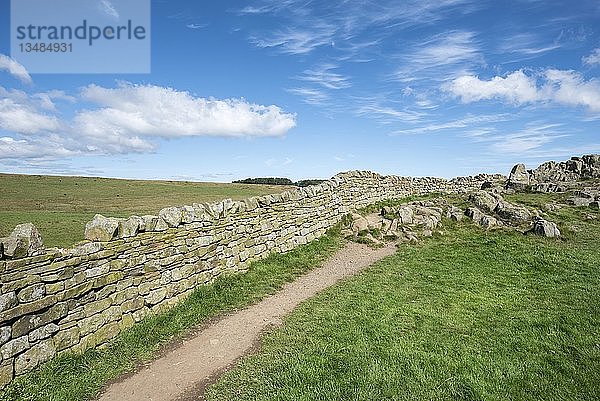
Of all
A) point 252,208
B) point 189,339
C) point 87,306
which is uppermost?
point 252,208

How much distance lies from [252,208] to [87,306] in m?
6.10

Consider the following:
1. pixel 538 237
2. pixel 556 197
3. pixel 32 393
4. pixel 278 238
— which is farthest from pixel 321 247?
pixel 556 197

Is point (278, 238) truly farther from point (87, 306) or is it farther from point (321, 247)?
point (87, 306)

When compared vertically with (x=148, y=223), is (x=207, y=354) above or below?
below

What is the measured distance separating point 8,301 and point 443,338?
758cm

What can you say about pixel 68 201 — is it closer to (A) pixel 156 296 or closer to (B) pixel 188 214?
(B) pixel 188 214

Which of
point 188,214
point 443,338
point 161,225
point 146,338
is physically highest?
point 188,214

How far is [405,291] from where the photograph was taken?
10.5m

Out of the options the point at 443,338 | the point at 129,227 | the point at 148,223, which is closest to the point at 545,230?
the point at 443,338

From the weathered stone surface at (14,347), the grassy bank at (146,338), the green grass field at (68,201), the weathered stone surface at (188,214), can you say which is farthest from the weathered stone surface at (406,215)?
the weathered stone surface at (14,347)

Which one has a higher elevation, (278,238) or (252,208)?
(252,208)

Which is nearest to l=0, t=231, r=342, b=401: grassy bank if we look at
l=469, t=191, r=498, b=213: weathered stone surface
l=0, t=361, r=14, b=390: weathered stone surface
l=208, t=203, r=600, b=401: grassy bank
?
l=0, t=361, r=14, b=390: weathered stone surface

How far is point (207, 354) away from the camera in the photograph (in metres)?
7.34

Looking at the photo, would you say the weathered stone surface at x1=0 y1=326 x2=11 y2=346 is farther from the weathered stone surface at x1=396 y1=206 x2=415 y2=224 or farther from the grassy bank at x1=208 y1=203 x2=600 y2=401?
the weathered stone surface at x1=396 y1=206 x2=415 y2=224
